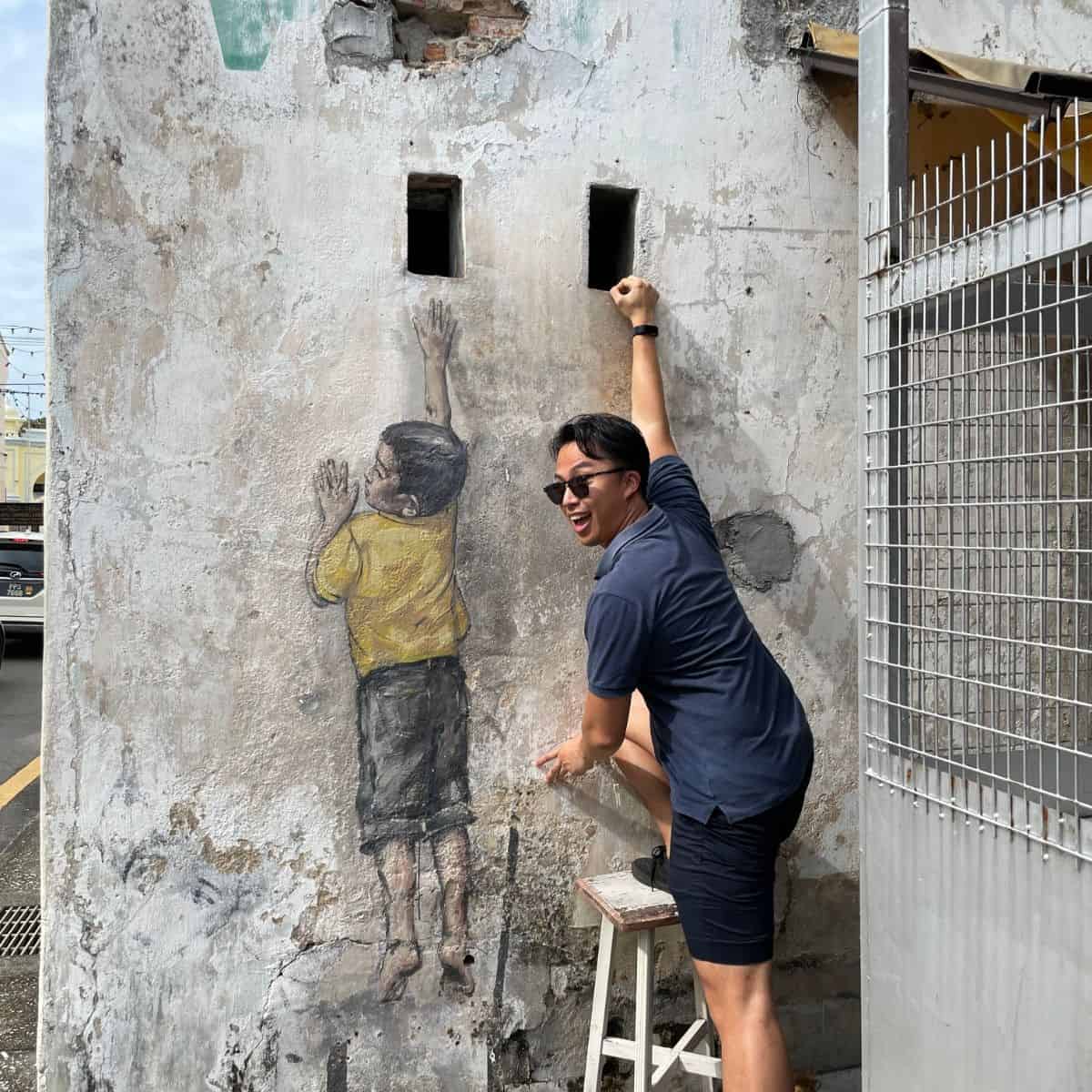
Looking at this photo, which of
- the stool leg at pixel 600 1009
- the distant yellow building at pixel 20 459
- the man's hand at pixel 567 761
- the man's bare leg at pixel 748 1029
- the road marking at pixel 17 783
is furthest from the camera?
the distant yellow building at pixel 20 459

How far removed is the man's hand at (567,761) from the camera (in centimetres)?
261

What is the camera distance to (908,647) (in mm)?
2293

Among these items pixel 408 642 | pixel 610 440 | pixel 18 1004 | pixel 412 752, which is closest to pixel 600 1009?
pixel 412 752

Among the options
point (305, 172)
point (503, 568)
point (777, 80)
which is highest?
point (777, 80)

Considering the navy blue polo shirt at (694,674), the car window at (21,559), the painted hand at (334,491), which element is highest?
the painted hand at (334,491)

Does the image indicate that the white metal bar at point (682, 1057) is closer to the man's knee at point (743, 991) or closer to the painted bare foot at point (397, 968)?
the man's knee at point (743, 991)

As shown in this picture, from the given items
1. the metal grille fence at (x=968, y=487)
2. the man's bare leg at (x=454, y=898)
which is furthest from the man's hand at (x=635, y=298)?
the man's bare leg at (x=454, y=898)

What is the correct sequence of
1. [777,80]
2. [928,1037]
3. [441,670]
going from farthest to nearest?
[777,80], [441,670], [928,1037]

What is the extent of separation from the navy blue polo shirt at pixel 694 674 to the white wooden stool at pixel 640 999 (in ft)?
1.38

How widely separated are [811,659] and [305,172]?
2168 mm

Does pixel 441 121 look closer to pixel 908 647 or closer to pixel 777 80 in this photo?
pixel 777 80

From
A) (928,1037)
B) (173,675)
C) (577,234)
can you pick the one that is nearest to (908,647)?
(928,1037)

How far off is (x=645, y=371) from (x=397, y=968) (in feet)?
6.34

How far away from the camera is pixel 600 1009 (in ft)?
9.05
